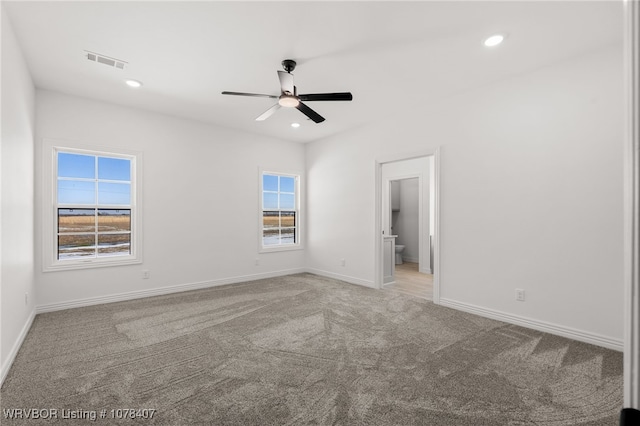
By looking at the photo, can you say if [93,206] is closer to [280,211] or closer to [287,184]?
[280,211]

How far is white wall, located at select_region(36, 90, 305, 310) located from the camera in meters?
3.87

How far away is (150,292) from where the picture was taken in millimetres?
4480

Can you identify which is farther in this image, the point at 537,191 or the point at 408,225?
the point at 408,225

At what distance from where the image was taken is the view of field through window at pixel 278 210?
5953 mm

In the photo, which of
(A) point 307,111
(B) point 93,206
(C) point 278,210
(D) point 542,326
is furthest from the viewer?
(C) point 278,210

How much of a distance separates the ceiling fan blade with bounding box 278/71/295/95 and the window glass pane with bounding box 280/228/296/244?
11.6ft

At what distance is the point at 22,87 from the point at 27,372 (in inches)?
Answer: 102

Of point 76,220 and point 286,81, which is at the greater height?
Answer: point 286,81

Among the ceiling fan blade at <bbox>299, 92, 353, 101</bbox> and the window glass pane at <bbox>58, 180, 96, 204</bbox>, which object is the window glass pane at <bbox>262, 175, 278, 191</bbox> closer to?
the window glass pane at <bbox>58, 180, 96, 204</bbox>

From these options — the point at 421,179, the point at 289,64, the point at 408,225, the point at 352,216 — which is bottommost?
the point at 408,225

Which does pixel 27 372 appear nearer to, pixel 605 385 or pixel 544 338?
pixel 605 385

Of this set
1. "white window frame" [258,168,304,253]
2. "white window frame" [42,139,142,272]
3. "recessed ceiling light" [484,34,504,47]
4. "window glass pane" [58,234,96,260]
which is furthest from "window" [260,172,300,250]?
"recessed ceiling light" [484,34,504,47]

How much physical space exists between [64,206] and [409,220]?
701cm

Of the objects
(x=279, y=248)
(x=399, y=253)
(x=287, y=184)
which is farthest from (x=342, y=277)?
(x=399, y=253)
